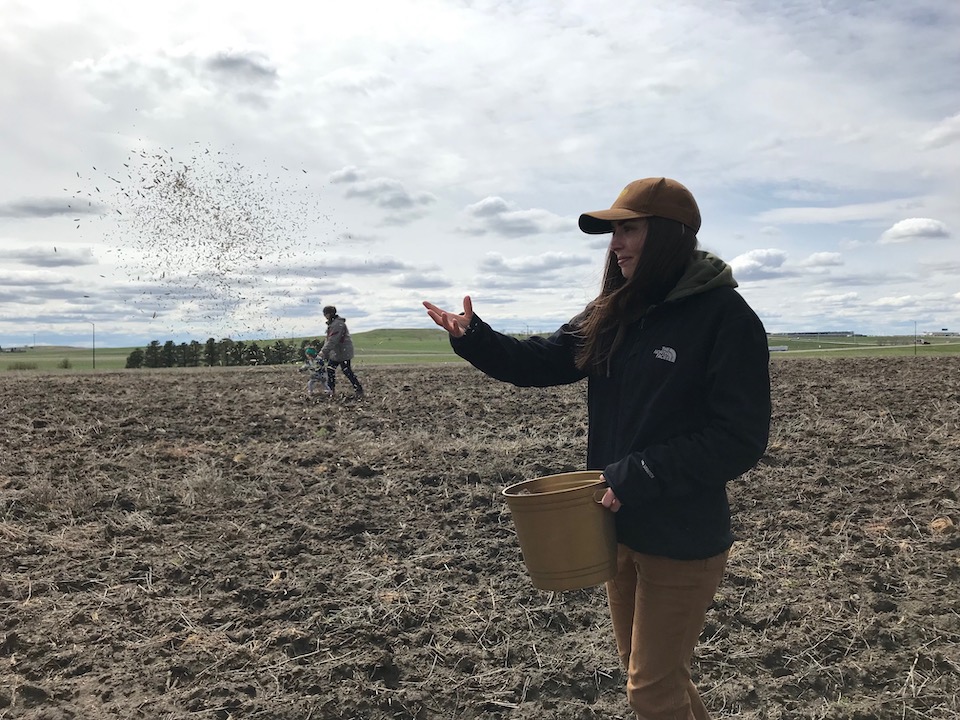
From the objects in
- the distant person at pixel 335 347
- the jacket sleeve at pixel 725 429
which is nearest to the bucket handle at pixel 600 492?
the jacket sleeve at pixel 725 429

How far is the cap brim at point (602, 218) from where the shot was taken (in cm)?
228

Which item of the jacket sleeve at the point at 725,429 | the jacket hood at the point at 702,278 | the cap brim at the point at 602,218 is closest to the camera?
the jacket sleeve at the point at 725,429

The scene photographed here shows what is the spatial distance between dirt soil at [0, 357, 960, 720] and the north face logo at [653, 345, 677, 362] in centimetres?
180

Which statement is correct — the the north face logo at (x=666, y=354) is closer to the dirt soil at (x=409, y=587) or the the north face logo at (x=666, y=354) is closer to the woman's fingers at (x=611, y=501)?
the woman's fingers at (x=611, y=501)

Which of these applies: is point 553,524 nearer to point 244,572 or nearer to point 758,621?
point 758,621

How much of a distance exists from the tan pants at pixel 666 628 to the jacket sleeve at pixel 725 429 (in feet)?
0.86

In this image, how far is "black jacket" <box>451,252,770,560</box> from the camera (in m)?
2.09

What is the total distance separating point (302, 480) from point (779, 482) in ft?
13.5

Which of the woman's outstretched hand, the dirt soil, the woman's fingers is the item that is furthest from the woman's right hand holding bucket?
the dirt soil

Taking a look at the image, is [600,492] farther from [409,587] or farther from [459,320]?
[409,587]

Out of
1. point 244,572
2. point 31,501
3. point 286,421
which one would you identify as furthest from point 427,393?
point 244,572

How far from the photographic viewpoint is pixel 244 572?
4.60 meters

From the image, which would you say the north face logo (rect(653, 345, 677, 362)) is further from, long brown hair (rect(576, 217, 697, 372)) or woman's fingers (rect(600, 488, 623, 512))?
woman's fingers (rect(600, 488, 623, 512))

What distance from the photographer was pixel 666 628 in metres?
2.21
